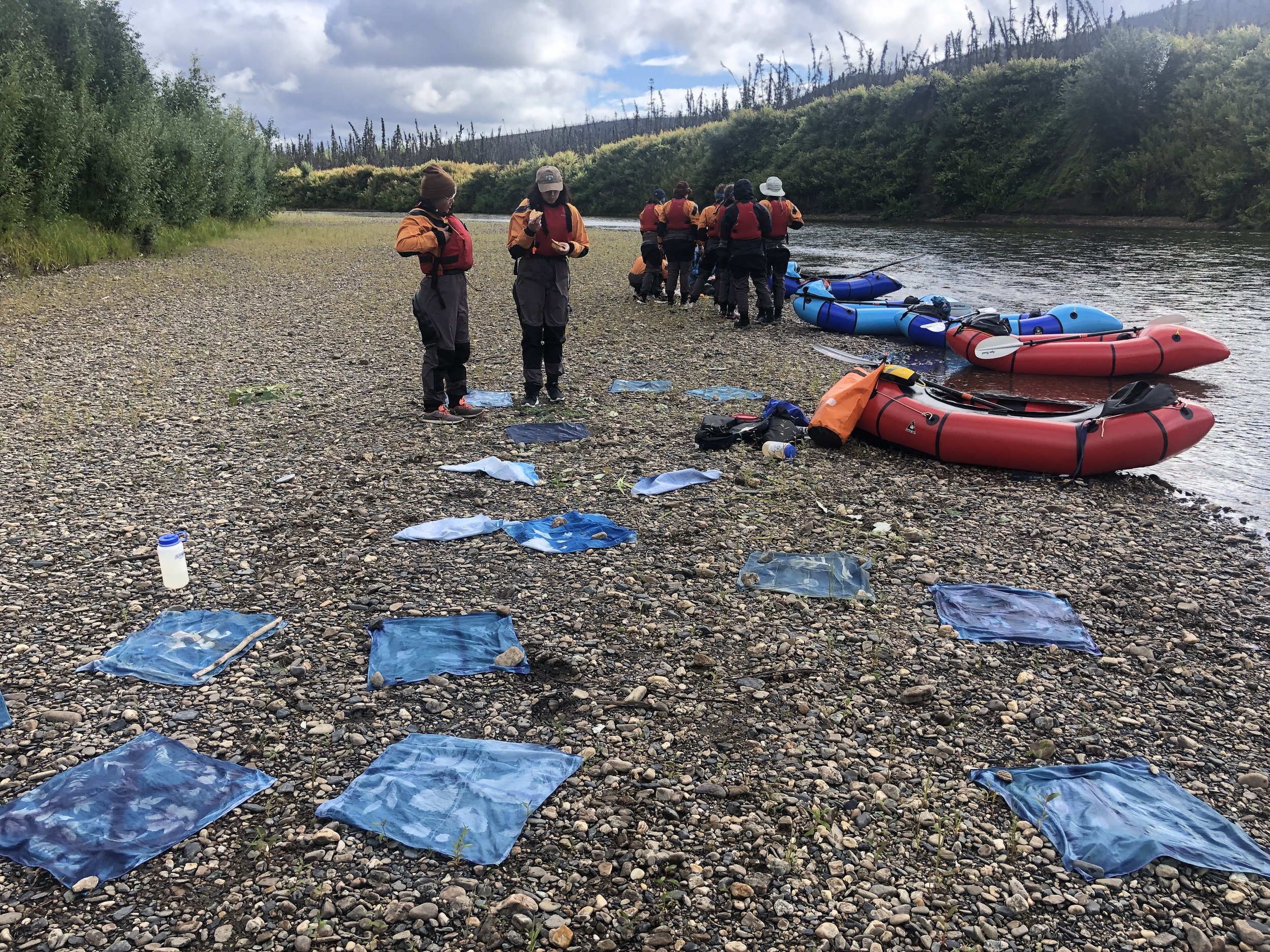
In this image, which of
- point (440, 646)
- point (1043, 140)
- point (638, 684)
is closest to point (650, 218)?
point (440, 646)

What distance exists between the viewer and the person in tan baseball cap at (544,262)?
7.64 m

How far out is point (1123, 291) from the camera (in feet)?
57.2

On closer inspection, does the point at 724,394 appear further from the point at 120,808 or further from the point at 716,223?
the point at 120,808

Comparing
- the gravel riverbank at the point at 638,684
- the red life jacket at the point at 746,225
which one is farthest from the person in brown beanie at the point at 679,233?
the gravel riverbank at the point at 638,684

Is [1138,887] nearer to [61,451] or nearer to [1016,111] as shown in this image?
[61,451]

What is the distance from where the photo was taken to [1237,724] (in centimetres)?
373

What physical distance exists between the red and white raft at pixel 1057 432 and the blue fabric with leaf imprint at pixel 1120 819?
3902 millimetres

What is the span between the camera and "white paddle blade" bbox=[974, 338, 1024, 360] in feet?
35.7

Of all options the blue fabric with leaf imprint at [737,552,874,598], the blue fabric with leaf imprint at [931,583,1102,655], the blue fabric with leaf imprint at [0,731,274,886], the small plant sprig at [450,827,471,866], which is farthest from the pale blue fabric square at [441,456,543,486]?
the small plant sprig at [450,827,471,866]

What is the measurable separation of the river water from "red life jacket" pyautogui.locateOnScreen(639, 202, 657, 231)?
3.01 meters

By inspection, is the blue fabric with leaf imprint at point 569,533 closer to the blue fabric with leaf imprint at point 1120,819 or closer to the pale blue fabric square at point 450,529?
the pale blue fabric square at point 450,529

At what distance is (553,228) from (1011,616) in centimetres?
520

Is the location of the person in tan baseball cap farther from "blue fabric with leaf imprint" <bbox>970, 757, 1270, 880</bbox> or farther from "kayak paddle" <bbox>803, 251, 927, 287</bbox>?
"kayak paddle" <bbox>803, 251, 927, 287</bbox>

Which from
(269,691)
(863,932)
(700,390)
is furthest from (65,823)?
(700,390)
